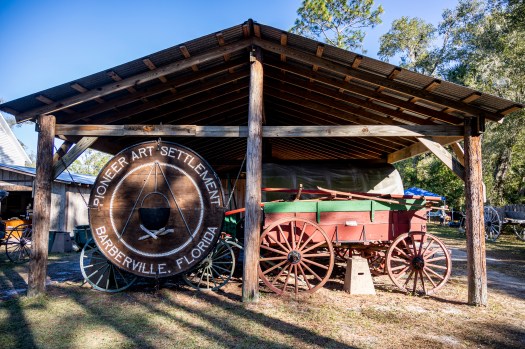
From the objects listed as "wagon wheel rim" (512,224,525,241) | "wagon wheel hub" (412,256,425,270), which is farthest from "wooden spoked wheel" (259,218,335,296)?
"wagon wheel rim" (512,224,525,241)

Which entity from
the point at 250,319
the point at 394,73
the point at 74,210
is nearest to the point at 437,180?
the point at 394,73

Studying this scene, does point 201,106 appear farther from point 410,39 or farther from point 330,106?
point 410,39

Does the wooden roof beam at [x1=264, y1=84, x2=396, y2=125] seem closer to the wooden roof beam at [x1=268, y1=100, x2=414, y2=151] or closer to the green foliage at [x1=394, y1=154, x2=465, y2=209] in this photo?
the wooden roof beam at [x1=268, y1=100, x2=414, y2=151]

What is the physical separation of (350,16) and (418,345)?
3021cm

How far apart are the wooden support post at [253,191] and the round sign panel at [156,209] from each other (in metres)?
0.66

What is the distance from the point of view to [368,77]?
252 inches

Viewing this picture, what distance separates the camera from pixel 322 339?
442 cm

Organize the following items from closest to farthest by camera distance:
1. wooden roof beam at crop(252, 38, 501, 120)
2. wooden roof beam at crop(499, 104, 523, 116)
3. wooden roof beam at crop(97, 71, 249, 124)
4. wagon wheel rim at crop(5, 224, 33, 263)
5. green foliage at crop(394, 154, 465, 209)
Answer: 1. wooden roof beam at crop(499, 104, 523, 116)
2. wooden roof beam at crop(252, 38, 501, 120)
3. wooden roof beam at crop(97, 71, 249, 124)
4. wagon wheel rim at crop(5, 224, 33, 263)
5. green foliage at crop(394, 154, 465, 209)

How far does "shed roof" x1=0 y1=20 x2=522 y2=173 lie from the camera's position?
20.2 ft

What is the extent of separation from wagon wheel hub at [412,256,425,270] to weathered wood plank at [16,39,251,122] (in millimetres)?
5152

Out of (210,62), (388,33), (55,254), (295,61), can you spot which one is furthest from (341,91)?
(388,33)

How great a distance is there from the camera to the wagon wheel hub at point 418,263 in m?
6.66

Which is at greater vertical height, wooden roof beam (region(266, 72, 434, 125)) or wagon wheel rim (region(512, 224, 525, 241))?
wooden roof beam (region(266, 72, 434, 125))

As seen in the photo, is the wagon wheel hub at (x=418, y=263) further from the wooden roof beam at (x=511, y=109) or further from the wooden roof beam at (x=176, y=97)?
the wooden roof beam at (x=176, y=97)
